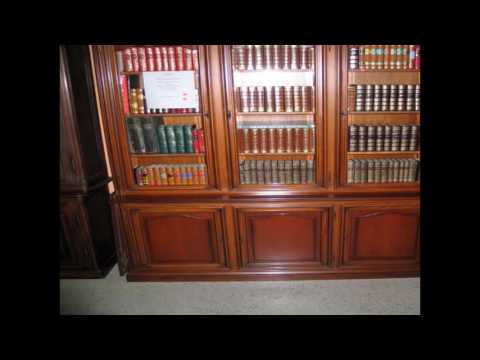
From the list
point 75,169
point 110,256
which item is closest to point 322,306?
point 110,256

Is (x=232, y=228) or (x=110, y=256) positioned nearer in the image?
(x=232, y=228)

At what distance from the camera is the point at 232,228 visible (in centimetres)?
223

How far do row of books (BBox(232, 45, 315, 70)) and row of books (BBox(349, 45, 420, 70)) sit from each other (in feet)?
1.01

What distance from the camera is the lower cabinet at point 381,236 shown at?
215 centimetres

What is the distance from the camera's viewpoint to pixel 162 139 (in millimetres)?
2152

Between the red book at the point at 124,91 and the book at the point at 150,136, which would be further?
the book at the point at 150,136

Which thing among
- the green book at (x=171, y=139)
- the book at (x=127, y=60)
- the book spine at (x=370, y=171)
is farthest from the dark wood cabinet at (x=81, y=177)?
the book spine at (x=370, y=171)

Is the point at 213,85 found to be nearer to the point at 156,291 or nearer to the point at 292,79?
the point at 292,79

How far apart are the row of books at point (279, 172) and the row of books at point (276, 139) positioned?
9 centimetres

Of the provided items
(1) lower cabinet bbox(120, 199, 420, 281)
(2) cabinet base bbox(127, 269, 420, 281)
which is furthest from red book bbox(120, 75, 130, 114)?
(2) cabinet base bbox(127, 269, 420, 281)

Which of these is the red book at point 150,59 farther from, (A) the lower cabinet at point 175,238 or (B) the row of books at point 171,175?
(A) the lower cabinet at point 175,238

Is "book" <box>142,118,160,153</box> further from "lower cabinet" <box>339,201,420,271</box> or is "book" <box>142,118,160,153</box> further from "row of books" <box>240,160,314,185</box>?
"lower cabinet" <box>339,201,420,271</box>
